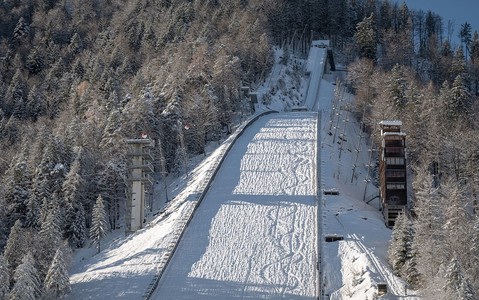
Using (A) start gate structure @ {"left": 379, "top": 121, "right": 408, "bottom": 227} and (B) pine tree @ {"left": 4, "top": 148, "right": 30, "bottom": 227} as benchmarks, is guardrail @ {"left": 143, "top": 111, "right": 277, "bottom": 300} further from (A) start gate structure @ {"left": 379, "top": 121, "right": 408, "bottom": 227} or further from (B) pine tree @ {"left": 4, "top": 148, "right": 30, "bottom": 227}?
(B) pine tree @ {"left": 4, "top": 148, "right": 30, "bottom": 227}

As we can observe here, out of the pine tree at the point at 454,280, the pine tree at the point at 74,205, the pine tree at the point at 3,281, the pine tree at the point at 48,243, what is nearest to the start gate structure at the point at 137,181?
the pine tree at the point at 74,205

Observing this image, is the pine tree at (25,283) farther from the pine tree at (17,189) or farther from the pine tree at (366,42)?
the pine tree at (366,42)

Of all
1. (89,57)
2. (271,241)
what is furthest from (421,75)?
(271,241)

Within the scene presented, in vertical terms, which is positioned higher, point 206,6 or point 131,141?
point 206,6

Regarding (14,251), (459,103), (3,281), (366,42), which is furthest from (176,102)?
(366,42)

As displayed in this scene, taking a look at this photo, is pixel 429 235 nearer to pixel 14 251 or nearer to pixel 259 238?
pixel 259 238

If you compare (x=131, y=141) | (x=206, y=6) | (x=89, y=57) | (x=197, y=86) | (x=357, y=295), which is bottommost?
(x=357, y=295)

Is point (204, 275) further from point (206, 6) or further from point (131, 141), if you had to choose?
point (206, 6)
